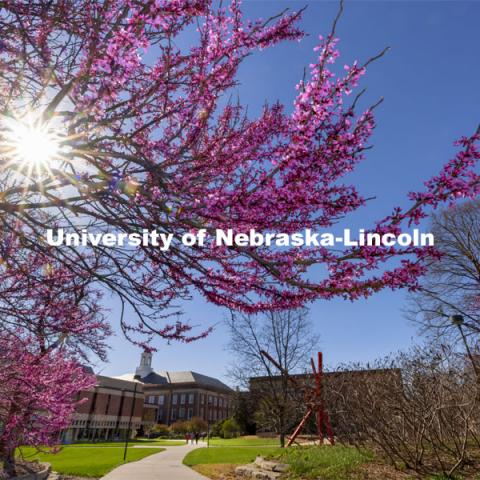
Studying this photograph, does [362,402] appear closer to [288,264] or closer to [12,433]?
[288,264]

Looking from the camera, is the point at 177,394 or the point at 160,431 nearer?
the point at 160,431

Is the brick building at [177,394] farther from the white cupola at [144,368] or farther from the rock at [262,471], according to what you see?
the rock at [262,471]

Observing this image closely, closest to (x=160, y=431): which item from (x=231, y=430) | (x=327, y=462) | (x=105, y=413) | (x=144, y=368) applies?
(x=105, y=413)

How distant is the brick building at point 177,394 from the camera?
247 ft

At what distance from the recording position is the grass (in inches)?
311

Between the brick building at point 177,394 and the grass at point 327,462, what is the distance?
6711 cm

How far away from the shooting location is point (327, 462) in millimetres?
8883

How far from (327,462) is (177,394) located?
74.3 meters

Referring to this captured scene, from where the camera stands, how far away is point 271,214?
378 cm

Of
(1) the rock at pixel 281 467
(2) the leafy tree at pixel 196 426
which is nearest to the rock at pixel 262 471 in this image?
(1) the rock at pixel 281 467

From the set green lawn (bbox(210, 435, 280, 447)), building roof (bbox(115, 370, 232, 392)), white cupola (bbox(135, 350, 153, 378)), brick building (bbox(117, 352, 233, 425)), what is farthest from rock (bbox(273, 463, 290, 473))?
white cupola (bbox(135, 350, 153, 378))

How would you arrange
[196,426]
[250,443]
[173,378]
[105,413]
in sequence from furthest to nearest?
1. [173,378]
2. [196,426]
3. [105,413]
4. [250,443]

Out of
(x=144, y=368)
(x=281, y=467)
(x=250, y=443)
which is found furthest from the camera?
(x=144, y=368)

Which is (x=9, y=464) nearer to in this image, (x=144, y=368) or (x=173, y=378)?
(x=173, y=378)
